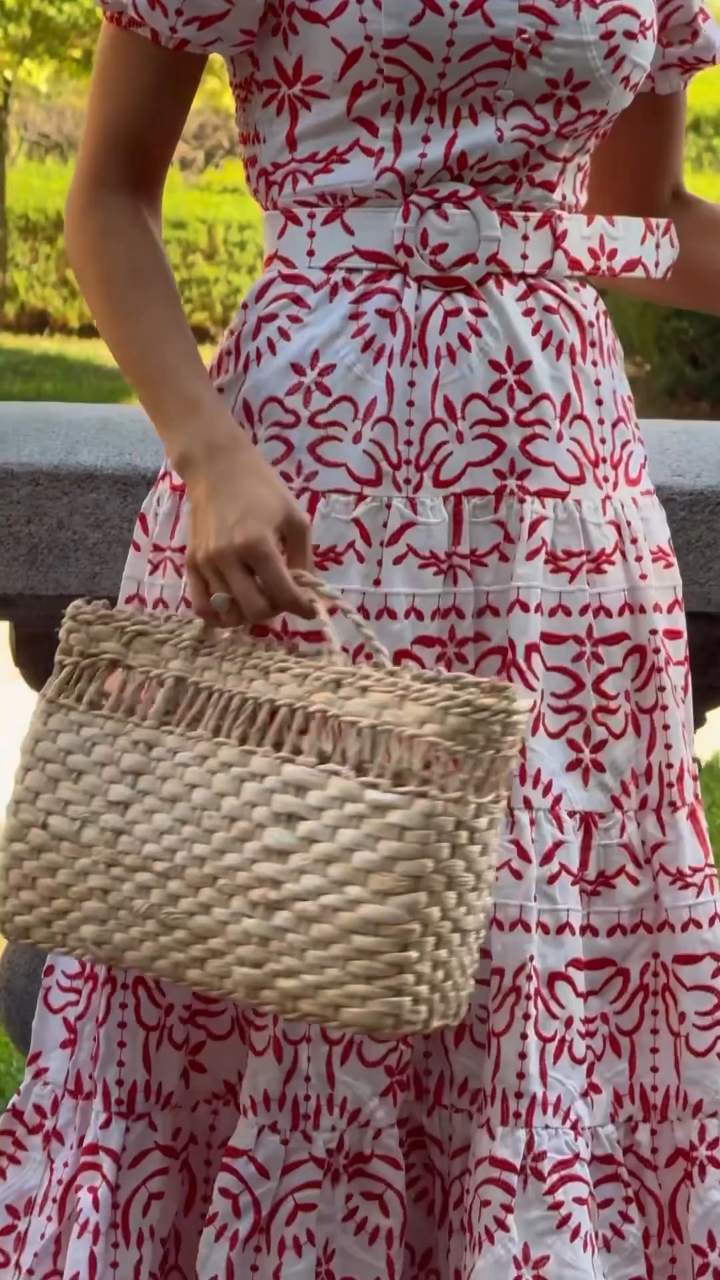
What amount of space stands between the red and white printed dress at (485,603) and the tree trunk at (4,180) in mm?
3517

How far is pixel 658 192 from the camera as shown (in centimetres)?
107

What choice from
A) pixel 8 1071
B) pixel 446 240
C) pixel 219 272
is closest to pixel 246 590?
pixel 446 240

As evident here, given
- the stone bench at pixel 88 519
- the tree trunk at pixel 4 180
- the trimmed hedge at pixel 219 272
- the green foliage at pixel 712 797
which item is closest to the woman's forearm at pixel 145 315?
the stone bench at pixel 88 519

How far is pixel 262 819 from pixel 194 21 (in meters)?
0.45

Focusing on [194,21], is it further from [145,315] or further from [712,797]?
[712,797]

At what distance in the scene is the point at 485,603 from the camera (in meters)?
0.91

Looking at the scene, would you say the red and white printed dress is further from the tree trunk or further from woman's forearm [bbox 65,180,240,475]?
the tree trunk

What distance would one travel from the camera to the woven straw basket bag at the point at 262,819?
72 centimetres

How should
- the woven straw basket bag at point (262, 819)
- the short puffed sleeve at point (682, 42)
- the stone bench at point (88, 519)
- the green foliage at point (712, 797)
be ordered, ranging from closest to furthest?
the woven straw basket bag at point (262, 819)
the short puffed sleeve at point (682, 42)
the stone bench at point (88, 519)
the green foliage at point (712, 797)

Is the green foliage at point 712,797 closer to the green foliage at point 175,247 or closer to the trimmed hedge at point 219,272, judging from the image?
the trimmed hedge at point 219,272

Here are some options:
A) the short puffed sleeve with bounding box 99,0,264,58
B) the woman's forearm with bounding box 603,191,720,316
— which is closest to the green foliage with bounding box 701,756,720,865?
the woman's forearm with bounding box 603,191,720,316

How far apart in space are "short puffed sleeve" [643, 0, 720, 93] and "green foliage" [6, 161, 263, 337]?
2.57m

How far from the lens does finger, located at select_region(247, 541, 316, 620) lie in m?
0.81

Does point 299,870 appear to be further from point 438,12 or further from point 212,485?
point 438,12
